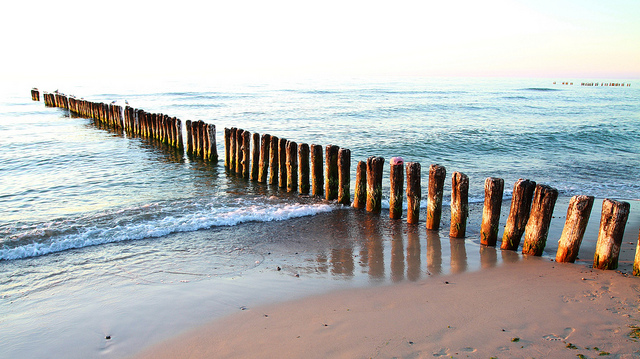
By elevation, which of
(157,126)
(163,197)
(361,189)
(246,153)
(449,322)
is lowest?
(163,197)

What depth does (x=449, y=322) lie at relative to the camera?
4418 mm

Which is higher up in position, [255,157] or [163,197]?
[255,157]

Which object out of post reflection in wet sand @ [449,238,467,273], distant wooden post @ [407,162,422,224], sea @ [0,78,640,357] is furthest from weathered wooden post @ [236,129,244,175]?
post reflection in wet sand @ [449,238,467,273]

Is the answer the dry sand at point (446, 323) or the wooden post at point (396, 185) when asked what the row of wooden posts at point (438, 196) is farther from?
the dry sand at point (446, 323)

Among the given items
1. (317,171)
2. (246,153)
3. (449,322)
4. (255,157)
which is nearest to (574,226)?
(449,322)

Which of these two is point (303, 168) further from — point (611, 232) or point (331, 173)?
point (611, 232)

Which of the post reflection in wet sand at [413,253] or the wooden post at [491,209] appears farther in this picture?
the wooden post at [491,209]

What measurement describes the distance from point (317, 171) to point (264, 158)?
2.11m

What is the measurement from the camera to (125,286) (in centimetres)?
562

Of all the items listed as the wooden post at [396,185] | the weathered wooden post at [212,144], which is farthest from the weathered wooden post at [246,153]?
the wooden post at [396,185]

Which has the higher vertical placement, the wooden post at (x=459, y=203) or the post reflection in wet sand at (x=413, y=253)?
the wooden post at (x=459, y=203)

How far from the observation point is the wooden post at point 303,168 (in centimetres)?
1031

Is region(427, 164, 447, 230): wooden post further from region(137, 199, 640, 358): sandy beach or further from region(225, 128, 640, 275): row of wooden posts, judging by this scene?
region(137, 199, 640, 358): sandy beach

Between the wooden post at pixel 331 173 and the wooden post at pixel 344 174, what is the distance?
0.22m
